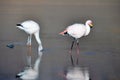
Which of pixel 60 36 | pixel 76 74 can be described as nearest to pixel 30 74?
pixel 76 74

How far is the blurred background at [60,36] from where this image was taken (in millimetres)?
5441

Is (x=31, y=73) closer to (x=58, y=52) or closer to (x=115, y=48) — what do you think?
(x=58, y=52)

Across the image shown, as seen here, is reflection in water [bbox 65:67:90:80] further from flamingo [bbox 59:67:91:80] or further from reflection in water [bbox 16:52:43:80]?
reflection in water [bbox 16:52:43:80]

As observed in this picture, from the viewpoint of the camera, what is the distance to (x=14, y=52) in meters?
6.32

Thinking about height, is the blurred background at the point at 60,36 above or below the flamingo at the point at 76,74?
above

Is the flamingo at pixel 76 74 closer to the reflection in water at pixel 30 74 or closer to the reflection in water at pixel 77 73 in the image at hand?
the reflection in water at pixel 77 73

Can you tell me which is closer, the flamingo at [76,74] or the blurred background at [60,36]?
the flamingo at [76,74]

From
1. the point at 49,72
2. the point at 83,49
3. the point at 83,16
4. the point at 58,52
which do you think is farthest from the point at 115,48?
the point at 83,16

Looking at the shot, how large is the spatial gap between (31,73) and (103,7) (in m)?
4.83

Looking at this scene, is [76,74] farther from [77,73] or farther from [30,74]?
[30,74]

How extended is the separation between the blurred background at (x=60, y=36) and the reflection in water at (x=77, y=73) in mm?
81

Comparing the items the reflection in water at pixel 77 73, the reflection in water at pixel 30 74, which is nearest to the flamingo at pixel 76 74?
the reflection in water at pixel 77 73

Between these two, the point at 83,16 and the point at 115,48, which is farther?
the point at 83,16

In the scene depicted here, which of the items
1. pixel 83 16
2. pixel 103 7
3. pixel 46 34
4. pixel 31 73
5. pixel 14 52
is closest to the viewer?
pixel 31 73
